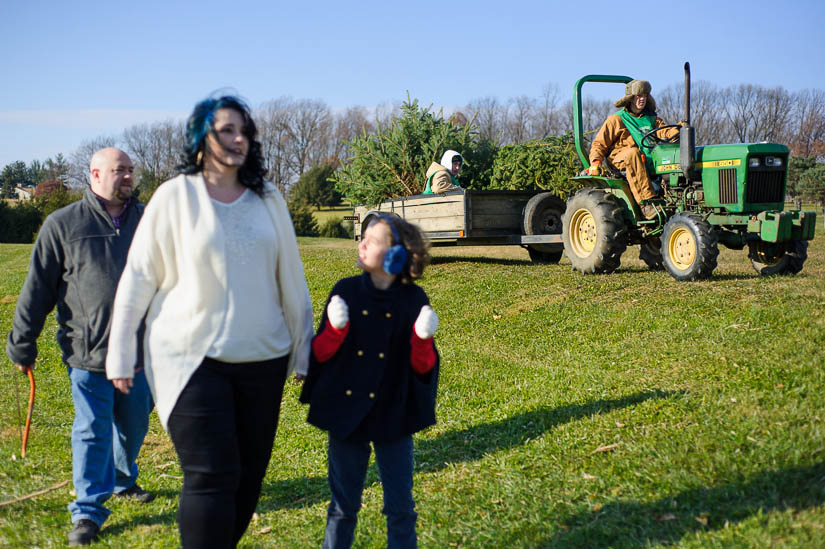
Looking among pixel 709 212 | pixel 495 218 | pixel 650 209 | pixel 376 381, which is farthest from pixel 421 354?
pixel 495 218

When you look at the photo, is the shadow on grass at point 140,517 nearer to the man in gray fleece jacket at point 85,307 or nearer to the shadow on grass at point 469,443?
the man in gray fleece jacket at point 85,307

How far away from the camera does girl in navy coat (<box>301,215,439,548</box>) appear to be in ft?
10.2

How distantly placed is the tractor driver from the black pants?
7323 mm

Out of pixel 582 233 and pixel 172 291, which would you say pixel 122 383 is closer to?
pixel 172 291

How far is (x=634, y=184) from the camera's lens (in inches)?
367

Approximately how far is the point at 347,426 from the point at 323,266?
37.0 feet

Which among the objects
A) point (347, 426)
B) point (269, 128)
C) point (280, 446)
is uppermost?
point (269, 128)

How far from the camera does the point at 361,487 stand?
3146 mm

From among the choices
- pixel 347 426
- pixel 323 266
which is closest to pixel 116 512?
pixel 347 426

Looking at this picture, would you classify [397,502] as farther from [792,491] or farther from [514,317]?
[514,317]

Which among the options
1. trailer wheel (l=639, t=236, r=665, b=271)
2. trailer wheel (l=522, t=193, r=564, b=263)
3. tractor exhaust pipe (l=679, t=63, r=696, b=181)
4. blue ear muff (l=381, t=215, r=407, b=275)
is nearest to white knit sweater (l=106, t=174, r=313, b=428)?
blue ear muff (l=381, t=215, r=407, b=275)

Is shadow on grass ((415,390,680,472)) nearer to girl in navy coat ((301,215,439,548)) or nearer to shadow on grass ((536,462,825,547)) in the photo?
shadow on grass ((536,462,825,547))

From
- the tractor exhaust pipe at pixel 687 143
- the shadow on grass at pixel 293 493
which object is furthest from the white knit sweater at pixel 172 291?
the tractor exhaust pipe at pixel 687 143

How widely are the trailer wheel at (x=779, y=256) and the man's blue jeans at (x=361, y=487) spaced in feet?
23.1
